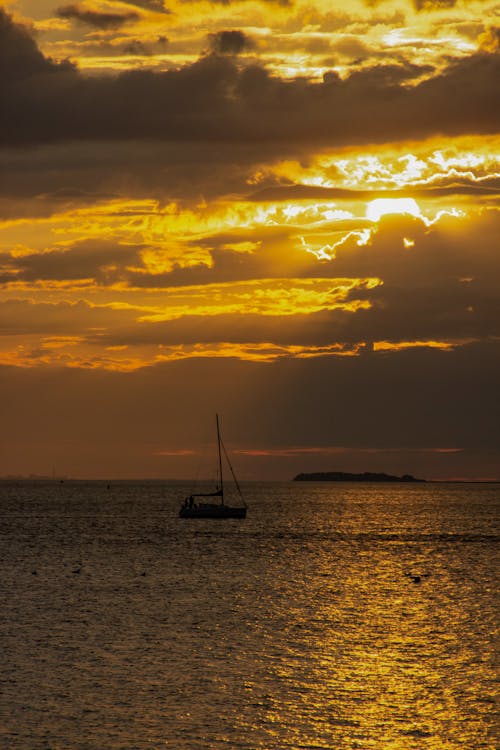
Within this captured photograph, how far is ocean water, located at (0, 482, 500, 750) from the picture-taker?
40.0m

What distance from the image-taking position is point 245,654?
55.1 m

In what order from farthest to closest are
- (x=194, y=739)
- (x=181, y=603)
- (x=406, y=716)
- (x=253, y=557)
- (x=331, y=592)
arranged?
(x=253, y=557)
(x=331, y=592)
(x=181, y=603)
(x=406, y=716)
(x=194, y=739)

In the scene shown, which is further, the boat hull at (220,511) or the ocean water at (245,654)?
the boat hull at (220,511)

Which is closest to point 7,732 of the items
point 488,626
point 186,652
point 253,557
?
point 186,652

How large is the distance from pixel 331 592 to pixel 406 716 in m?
42.7

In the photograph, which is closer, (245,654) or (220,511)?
(245,654)

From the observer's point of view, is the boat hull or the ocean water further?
the boat hull

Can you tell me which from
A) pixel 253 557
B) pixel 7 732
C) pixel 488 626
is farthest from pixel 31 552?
pixel 7 732

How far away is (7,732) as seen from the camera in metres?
39.0

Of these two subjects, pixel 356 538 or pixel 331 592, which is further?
pixel 356 538

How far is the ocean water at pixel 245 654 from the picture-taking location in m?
40.0

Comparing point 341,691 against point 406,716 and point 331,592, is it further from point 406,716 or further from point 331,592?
point 331,592

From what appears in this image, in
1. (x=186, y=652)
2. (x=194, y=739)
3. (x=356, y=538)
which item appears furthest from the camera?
(x=356, y=538)

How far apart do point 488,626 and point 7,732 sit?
36.3 m
